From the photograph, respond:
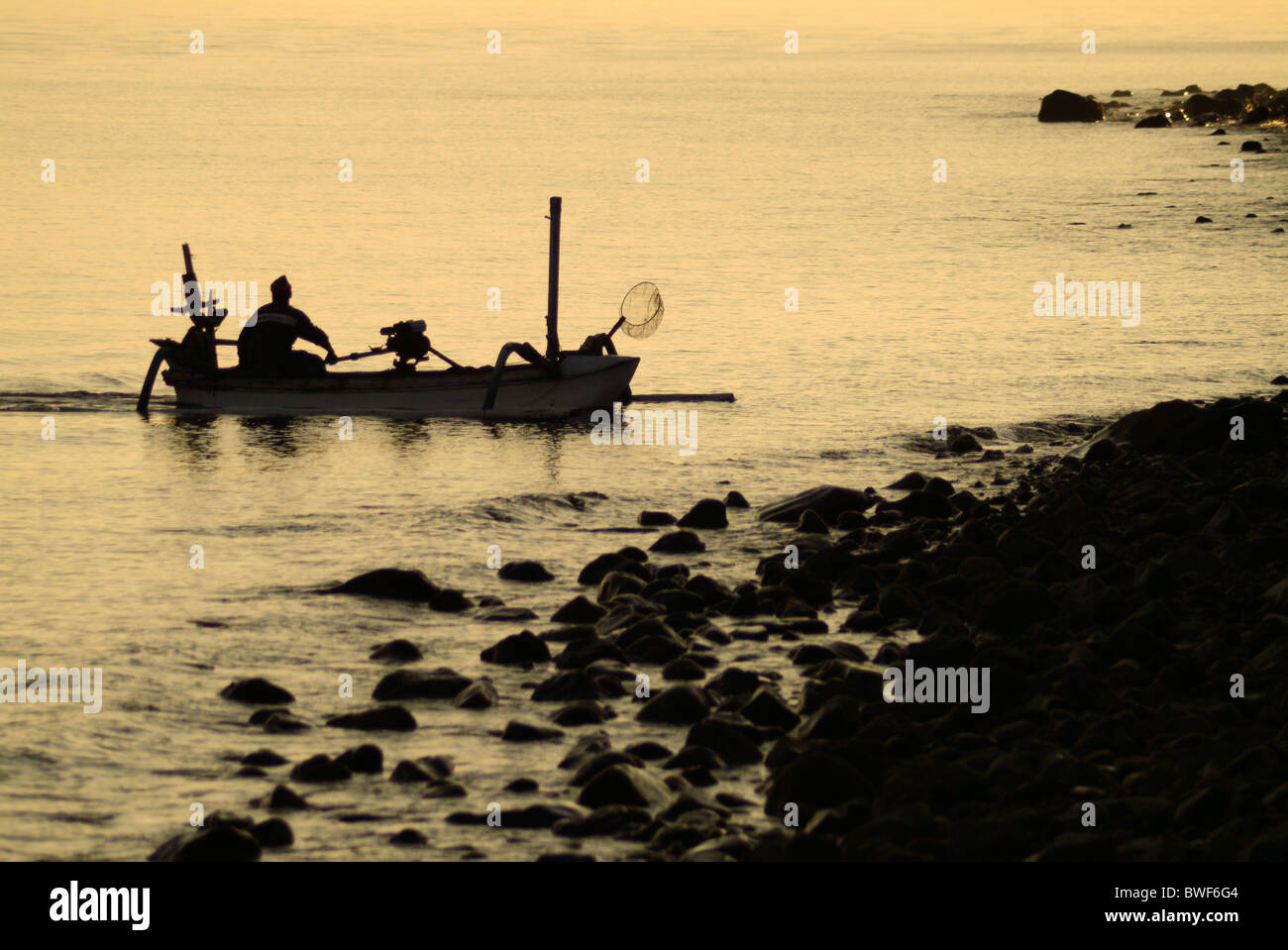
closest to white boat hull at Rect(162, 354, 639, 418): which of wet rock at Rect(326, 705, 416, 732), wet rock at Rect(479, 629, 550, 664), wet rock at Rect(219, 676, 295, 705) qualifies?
wet rock at Rect(479, 629, 550, 664)

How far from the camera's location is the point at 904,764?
35.8ft

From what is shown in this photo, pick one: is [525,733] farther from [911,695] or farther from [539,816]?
[911,695]

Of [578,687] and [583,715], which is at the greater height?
[578,687]

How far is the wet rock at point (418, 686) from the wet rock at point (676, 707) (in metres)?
1.76

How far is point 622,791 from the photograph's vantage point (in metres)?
11.1

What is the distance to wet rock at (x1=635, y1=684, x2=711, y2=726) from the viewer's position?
1284cm

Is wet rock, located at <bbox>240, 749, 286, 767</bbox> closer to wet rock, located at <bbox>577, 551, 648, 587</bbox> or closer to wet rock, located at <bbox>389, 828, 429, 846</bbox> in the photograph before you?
wet rock, located at <bbox>389, 828, 429, 846</bbox>

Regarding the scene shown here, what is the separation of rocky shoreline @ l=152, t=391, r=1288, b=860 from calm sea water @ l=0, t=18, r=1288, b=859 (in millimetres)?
368

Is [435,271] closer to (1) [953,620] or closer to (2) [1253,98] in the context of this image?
(1) [953,620]

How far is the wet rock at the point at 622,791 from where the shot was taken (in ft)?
36.4

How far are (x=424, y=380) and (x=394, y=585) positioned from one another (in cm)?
1030

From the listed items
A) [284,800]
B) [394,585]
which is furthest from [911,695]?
[394,585]
